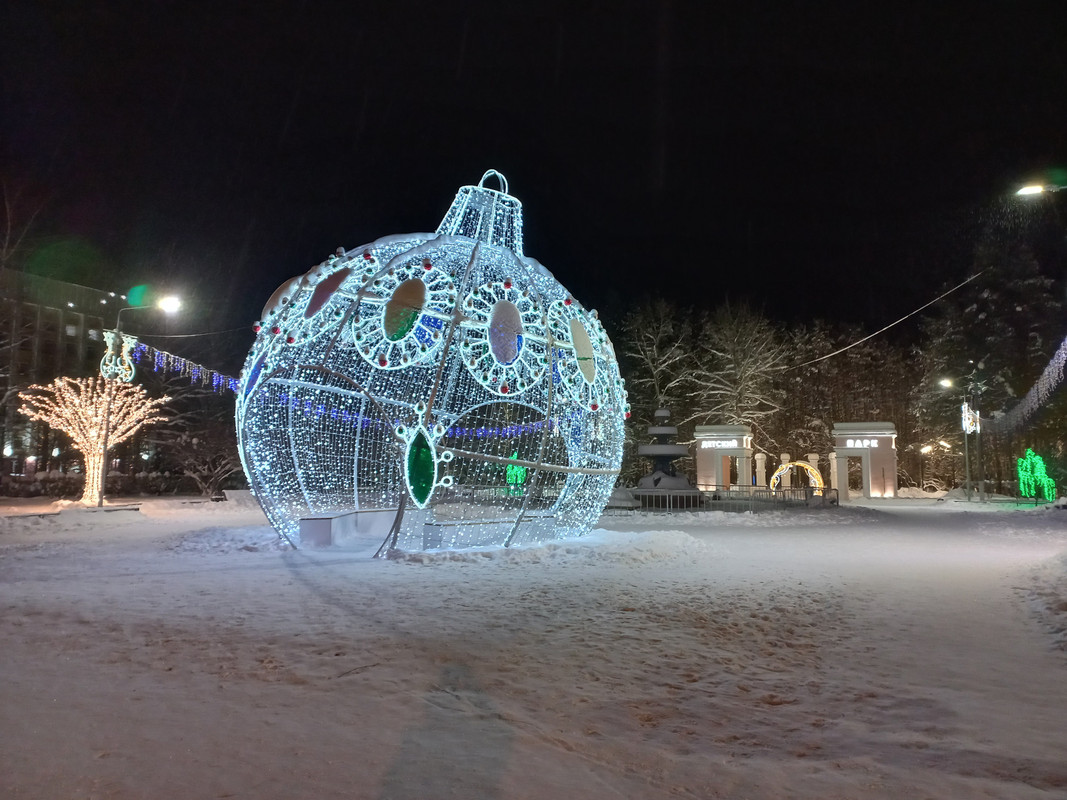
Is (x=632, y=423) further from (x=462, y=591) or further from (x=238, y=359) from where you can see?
(x=462, y=591)

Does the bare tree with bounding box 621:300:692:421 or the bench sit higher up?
the bare tree with bounding box 621:300:692:421

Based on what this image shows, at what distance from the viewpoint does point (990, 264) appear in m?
39.5

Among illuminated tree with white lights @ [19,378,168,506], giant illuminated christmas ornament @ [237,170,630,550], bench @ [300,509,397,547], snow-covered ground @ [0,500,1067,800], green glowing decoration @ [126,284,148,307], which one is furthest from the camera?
green glowing decoration @ [126,284,148,307]

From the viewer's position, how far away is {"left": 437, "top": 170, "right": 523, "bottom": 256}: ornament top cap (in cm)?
1130

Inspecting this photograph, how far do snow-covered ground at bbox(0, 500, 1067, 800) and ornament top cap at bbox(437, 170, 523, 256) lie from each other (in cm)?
499

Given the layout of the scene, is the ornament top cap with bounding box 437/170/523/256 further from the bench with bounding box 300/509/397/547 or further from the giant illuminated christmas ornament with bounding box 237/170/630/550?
the bench with bounding box 300/509/397/547

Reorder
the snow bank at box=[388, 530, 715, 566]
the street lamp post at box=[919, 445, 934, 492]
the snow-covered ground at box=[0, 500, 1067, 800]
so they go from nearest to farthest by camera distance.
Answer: the snow-covered ground at box=[0, 500, 1067, 800] → the snow bank at box=[388, 530, 715, 566] → the street lamp post at box=[919, 445, 934, 492]

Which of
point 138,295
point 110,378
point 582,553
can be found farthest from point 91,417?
point 582,553

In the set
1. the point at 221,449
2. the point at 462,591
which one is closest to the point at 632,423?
the point at 221,449

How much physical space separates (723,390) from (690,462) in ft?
13.9

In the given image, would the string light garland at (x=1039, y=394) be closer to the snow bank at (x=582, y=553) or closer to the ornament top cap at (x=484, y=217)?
the snow bank at (x=582, y=553)

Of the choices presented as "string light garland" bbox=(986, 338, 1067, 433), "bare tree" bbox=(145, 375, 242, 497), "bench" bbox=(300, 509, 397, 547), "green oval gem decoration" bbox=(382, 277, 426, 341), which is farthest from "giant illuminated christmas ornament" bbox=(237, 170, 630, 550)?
"bare tree" bbox=(145, 375, 242, 497)

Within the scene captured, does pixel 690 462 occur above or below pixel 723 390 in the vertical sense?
below

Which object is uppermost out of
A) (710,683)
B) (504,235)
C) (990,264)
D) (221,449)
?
(990,264)
